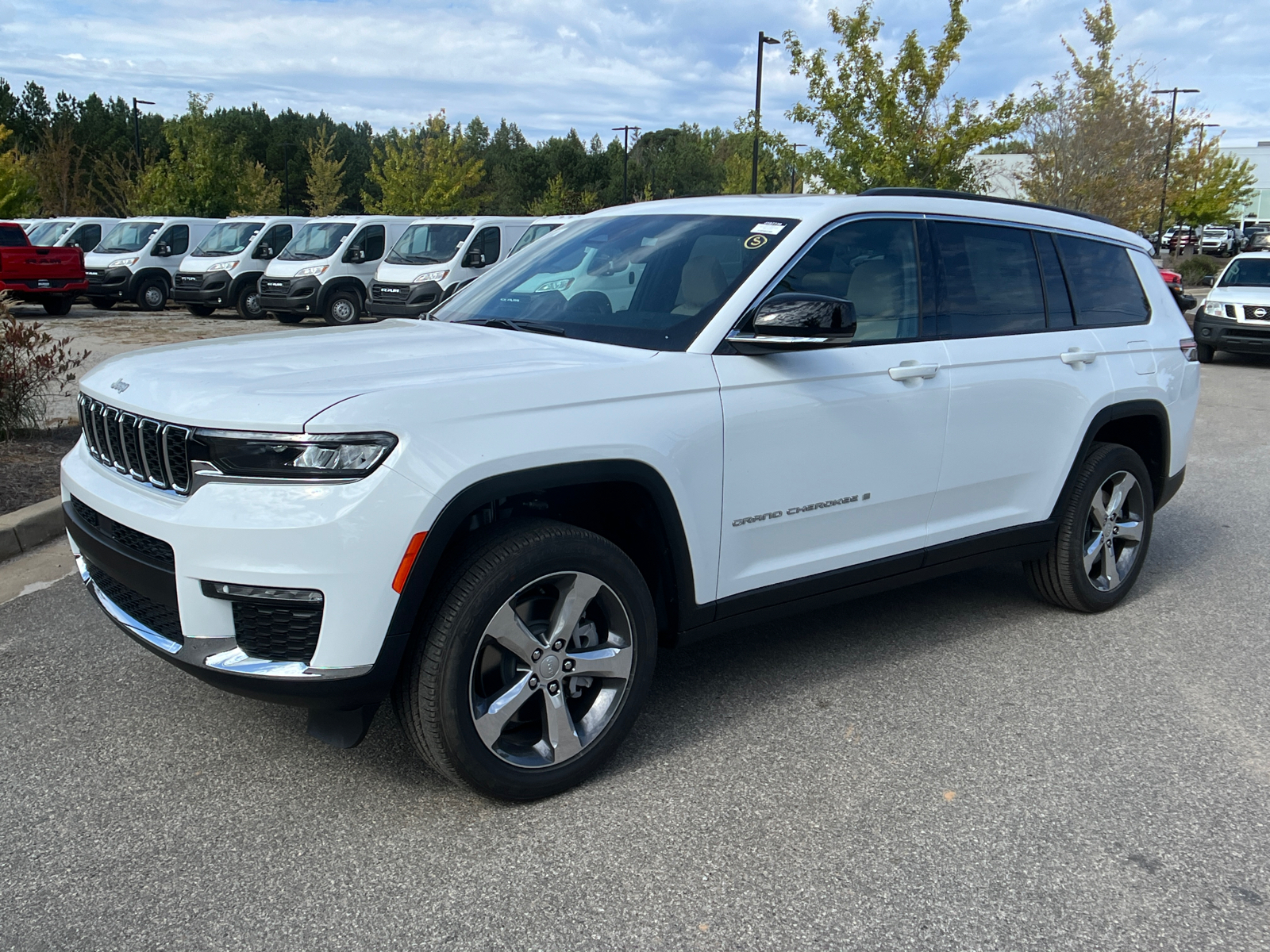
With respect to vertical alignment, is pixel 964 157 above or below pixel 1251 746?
above

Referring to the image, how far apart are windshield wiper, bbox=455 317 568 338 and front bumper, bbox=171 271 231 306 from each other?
19486 millimetres

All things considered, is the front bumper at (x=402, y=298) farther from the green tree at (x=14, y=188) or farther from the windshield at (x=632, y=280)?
the green tree at (x=14, y=188)

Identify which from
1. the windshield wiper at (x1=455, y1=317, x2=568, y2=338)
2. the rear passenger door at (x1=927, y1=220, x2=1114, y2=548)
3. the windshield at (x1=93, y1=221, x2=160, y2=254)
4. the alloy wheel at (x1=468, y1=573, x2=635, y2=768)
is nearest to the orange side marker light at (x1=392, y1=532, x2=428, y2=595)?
the alloy wheel at (x1=468, y1=573, x2=635, y2=768)

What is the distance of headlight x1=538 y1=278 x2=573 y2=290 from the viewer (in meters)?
4.07

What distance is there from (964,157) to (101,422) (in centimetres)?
2488

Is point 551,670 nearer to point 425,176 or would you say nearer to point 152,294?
point 152,294

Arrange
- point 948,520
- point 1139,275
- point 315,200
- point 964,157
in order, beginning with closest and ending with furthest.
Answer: point 948,520 < point 1139,275 < point 964,157 < point 315,200

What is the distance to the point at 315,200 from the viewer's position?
4931 centimetres

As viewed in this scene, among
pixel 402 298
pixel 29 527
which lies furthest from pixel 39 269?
pixel 29 527

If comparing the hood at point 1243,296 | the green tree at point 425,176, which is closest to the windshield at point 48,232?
the green tree at point 425,176

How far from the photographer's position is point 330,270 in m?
19.7

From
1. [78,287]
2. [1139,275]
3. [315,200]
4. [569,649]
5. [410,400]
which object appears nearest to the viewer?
[410,400]

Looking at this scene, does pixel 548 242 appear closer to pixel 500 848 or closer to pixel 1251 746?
pixel 500 848

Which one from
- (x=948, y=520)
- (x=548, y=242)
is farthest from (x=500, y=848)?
(x=548, y=242)
